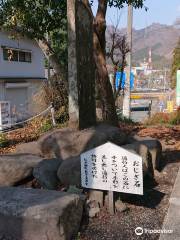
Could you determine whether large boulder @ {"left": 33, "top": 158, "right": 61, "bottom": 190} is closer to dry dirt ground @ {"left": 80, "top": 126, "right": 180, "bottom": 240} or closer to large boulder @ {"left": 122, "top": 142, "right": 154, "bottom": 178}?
dry dirt ground @ {"left": 80, "top": 126, "right": 180, "bottom": 240}

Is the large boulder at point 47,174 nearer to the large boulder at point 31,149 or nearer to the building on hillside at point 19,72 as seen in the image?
the large boulder at point 31,149

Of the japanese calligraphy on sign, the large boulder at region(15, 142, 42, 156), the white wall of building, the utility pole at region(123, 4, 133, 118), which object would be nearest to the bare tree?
the utility pole at region(123, 4, 133, 118)

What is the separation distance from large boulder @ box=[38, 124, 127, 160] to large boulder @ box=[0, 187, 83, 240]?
1983 millimetres

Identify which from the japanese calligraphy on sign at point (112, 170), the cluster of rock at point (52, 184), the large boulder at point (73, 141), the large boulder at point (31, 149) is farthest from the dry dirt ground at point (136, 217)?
the large boulder at point (31, 149)

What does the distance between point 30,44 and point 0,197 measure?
1997cm

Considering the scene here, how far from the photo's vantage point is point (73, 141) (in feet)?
19.9

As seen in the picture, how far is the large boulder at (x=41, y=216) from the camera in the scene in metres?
3.53

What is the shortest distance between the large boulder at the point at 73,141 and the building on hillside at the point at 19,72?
1078 cm


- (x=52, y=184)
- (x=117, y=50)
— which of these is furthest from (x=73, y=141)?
(x=117, y=50)

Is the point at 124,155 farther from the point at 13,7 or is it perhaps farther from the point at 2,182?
the point at 13,7

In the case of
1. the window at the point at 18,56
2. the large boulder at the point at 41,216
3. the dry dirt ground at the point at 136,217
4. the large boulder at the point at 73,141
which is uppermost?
the window at the point at 18,56

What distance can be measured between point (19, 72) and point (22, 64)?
704mm

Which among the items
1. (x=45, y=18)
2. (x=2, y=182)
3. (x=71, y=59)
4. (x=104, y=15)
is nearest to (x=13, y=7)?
(x=45, y=18)

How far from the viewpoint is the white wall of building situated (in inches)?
769
